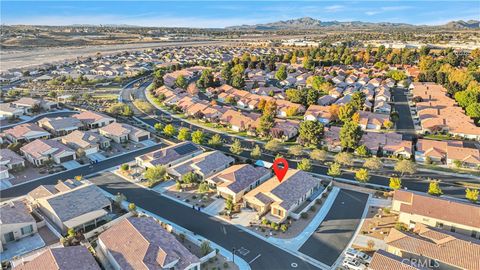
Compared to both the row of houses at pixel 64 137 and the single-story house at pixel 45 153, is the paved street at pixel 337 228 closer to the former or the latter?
the row of houses at pixel 64 137

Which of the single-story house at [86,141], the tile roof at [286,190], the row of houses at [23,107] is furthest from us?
the row of houses at [23,107]

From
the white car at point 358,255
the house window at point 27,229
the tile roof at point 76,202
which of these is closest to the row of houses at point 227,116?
the white car at point 358,255

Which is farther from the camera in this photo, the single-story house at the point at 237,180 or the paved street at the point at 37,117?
the paved street at the point at 37,117

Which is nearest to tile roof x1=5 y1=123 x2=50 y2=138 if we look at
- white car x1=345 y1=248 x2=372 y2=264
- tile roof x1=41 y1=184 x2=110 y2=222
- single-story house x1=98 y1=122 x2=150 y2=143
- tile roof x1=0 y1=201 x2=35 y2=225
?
single-story house x1=98 y1=122 x2=150 y2=143

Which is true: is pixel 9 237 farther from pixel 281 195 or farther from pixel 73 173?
pixel 281 195

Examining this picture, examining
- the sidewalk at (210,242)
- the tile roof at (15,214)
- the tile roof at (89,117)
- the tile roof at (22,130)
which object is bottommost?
the sidewalk at (210,242)

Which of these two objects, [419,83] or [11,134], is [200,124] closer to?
[11,134]

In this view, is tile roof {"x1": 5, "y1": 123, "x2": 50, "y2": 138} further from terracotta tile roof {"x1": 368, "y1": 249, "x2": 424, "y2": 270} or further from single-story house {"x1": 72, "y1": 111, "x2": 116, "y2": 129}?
terracotta tile roof {"x1": 368, "y1": 249, "x2": 424, "y2": 270}
